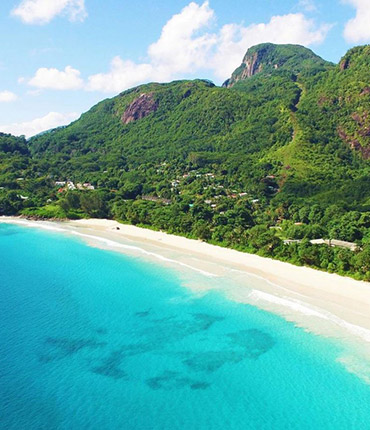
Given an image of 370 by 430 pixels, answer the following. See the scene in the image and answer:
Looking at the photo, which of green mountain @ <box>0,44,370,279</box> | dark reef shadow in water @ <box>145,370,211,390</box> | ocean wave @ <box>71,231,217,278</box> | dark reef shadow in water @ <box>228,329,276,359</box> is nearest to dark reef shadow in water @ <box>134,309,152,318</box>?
dark reef shadow in water @ <box>228,329,276,359</box>

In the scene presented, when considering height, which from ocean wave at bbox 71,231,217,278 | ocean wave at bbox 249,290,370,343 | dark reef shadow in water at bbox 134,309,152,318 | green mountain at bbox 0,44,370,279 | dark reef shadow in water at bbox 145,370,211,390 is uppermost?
green mountain at bbox 0,44,370,279

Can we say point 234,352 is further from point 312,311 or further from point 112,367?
point 312,311

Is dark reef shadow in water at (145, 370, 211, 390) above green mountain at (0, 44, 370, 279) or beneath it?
beneath

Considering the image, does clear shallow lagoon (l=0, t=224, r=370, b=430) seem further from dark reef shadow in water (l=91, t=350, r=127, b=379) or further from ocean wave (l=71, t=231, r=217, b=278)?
ocean wave (l=71, t=231, r=217, b=278)

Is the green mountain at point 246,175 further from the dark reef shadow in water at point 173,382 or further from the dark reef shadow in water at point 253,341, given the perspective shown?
the dark reef shadow in water at point 173,382

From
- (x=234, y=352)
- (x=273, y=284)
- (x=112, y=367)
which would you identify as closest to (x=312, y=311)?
(x=273, y=284)

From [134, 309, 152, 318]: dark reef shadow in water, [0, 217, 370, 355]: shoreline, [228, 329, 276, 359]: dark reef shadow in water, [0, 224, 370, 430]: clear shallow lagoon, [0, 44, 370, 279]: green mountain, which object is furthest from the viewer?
[0, 44, 370, 279]: green mountain
